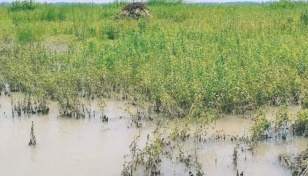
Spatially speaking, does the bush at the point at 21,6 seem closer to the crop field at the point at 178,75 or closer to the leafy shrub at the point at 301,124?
the crop field at the point at 178,75

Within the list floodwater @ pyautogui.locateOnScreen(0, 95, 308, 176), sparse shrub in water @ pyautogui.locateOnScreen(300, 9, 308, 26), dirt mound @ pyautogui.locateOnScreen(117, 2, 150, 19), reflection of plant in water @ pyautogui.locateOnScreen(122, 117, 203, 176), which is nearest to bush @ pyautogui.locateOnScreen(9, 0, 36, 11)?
dirt mound @ pyautogui.locateOnScreen(117, 2, 150, 19)

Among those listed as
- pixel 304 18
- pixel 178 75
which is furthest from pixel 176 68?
pixel 304 18

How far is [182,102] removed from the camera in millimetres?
7625

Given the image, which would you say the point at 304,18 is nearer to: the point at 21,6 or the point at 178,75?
the point at 178,75

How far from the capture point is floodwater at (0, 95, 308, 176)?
5738mm

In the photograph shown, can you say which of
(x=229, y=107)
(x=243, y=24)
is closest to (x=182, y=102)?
(x=229, y=107)

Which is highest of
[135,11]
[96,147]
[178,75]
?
[135,11]

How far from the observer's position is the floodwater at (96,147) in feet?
18.8

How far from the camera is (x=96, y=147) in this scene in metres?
6.48

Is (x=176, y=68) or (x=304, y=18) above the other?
(x=304, y=18)

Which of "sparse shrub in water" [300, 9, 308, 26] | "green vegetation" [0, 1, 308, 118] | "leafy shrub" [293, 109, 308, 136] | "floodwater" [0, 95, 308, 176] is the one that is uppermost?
"sparse shrub in water" [300, 9, 308, 26]

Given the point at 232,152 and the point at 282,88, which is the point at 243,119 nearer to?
the point at 282,88

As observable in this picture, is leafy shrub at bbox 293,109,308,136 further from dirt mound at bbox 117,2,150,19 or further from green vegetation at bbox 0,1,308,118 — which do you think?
dirt mound at bbox 117,2,150,19

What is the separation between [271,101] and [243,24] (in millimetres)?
8161
